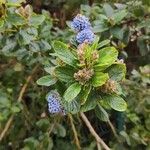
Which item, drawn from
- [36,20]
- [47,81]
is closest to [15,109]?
[36,20]

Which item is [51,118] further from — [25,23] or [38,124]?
[25,23]

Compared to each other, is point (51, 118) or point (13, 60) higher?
point (13, 60)

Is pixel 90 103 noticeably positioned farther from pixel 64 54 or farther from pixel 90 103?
pixel 64 54

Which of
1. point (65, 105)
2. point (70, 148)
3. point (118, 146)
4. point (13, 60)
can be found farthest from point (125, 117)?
point (65, 105)

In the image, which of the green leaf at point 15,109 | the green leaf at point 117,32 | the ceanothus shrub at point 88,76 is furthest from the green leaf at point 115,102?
the green leaf at point 15,109

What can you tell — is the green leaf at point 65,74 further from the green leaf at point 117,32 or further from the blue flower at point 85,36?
the green leaf at point 117,32

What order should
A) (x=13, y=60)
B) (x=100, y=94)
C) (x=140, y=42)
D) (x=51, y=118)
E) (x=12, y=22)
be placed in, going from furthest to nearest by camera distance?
(x=13, y=60), (x=51, y=118), (x=140, y=42), (x=12, y=22), (x=100, y=94)

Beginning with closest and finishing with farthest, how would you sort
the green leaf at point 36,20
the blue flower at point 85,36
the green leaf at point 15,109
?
the blue flower at point 85,36, the green leaf at point 36,20, the green leaf at point 15,109
